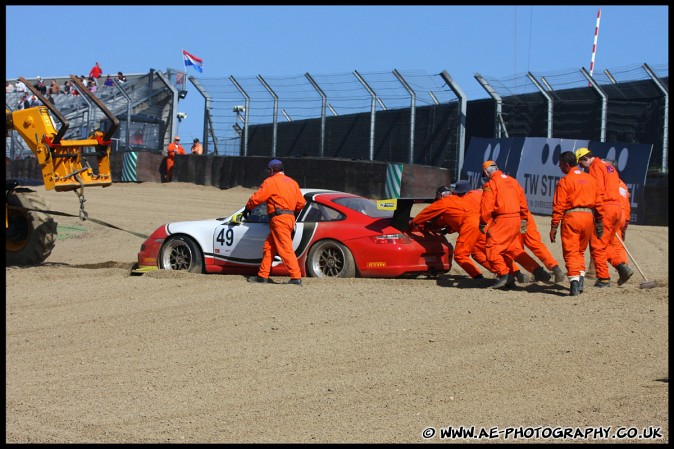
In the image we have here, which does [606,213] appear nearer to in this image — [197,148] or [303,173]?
[303,173]

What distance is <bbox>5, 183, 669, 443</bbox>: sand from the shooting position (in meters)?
6.91

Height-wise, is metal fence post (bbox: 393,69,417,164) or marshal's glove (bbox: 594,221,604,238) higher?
metal fence post (bbox: 393,69,417,164)

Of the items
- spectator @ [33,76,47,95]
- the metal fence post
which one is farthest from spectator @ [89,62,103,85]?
the metal fence post

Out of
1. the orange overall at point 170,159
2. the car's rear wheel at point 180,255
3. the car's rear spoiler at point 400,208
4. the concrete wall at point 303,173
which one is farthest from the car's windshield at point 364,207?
the orange overall at point 170,159

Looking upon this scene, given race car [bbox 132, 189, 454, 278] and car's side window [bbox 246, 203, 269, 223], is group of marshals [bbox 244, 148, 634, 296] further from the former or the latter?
car's side window [bbox 246, 203, 269, 223]

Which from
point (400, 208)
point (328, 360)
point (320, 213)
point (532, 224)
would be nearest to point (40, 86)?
point (320, 213)

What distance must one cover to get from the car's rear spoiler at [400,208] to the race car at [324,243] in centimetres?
1

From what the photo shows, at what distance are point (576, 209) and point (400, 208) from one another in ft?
7.02

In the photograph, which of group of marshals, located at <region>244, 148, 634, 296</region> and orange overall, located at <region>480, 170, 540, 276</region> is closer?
group of marshals, located at <region>244, 148, 634, 296</region>

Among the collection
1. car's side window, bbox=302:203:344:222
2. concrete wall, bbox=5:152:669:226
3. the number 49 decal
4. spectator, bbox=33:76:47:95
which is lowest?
the number 49 decal

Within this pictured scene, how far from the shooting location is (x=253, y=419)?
7.15 metres

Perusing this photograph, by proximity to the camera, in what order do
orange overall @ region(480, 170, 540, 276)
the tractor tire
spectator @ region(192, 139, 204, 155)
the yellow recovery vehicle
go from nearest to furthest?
orange overall @ region(480, 170, 540, 276) < the yellow recovery vehicle < the tractor tire < spectator @ region(192, 139, 204, 155)

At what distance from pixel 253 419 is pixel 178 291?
4.61 m

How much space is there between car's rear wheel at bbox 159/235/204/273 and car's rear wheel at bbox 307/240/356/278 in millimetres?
1687
